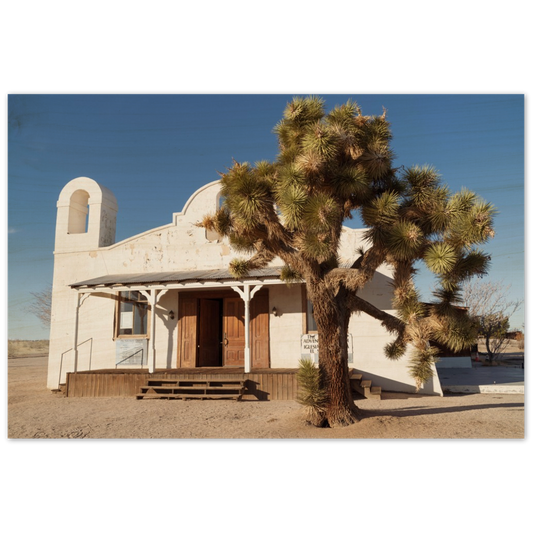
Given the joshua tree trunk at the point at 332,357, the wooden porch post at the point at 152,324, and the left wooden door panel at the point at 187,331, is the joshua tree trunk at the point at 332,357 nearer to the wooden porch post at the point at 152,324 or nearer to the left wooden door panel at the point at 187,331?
the wooden porch post at the point at 152,324

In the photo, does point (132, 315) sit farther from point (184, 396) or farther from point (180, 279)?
point (184, 396)

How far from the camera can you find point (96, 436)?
7832 millimetres

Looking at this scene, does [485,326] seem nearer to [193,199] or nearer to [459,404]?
[459,404]

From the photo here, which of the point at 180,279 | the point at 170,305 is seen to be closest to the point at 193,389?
the point at 180,279

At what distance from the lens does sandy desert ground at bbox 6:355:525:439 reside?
7164mm

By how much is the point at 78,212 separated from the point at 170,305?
4.81 metres

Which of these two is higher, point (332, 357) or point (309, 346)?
point (332, 357)

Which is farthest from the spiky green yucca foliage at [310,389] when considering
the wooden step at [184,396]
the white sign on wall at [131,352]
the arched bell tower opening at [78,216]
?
the arched bell tower opening at [78,216]

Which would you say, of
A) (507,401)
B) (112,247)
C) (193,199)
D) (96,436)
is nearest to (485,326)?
(507,401)

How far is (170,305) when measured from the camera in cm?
1422

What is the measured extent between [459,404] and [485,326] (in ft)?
47.7

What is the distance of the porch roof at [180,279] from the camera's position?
11.9 meters

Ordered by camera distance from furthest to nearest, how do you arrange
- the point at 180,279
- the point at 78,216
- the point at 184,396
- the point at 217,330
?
1. the point at 78,216
2. the point at 217,330
3. the point at 180,279
4. the point at 184,396

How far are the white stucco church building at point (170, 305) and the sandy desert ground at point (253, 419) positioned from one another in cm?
185
